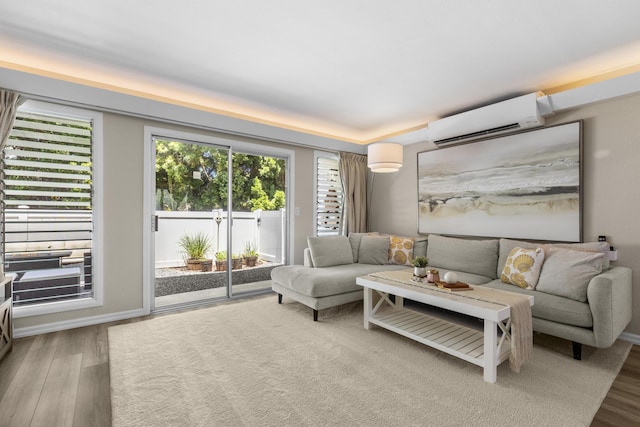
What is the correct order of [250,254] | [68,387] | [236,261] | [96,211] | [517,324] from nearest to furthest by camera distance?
[68,387] → [517,324] → [96,211] → [236,261] → [250,254]

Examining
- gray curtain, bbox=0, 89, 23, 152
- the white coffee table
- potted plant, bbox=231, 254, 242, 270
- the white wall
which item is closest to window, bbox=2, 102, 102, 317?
gray curtain, bbox=0, 89, 23, 152

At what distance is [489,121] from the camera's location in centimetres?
353

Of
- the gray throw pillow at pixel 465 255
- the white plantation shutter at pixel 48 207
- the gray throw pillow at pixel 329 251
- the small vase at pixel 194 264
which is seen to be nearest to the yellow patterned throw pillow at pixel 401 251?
the gray throw pillow at pixel 465 255

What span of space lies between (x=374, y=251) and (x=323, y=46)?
2.63m

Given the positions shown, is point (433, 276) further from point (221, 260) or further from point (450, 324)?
point (221, 260)

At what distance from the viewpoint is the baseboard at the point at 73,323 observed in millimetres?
2832

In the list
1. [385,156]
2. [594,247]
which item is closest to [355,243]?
[385,156]

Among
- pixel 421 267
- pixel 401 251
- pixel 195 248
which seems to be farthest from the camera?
pixel 195 248

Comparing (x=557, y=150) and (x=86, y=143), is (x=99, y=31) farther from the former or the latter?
(x=557, y=150)

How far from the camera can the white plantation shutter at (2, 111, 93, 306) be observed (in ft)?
9.20

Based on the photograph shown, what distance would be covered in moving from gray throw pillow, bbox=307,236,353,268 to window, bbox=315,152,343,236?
2.95ft

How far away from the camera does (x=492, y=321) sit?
2045 millimetres

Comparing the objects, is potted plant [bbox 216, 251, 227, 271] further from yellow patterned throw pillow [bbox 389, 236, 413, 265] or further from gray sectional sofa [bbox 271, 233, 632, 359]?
yellow patterned throw pillow [bbox 389, 236, 413, 265]

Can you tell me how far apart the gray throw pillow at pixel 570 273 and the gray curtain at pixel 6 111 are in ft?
16.0
